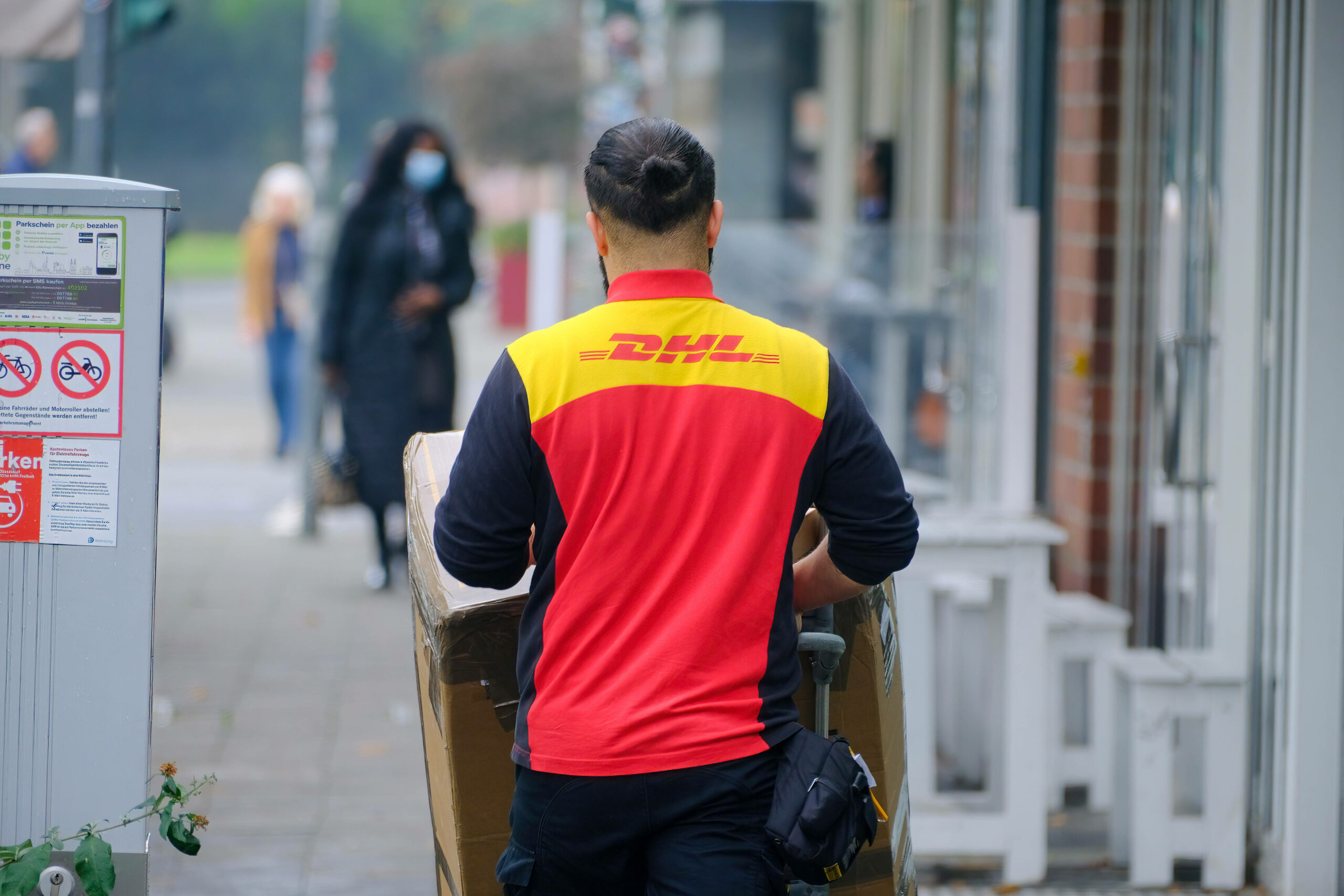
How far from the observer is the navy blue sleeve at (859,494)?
96.9 inches

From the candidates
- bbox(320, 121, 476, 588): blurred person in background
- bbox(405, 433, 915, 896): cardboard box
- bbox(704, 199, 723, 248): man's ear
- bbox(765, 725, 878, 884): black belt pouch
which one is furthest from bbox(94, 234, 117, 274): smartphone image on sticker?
bbox(320, 121, 476, 588): blurred person in background

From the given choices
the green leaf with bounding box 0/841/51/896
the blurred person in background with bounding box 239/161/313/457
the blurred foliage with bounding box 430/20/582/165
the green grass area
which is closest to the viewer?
the green leaf with bounding box 0/841/51/896

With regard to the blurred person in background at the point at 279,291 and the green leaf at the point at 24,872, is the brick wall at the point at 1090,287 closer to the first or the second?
the green leaf at the point at 24,872

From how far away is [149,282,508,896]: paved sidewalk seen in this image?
15.5 feet

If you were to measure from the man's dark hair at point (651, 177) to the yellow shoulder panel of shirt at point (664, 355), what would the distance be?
0.12m

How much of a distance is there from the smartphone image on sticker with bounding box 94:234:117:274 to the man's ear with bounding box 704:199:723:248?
1.14 meters

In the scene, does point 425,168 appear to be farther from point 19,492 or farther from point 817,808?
point 817,808

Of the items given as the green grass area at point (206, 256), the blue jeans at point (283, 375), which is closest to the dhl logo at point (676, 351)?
the blue jeans at point (283, 375)

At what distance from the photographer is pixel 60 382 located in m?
3.08

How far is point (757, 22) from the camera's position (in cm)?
1271

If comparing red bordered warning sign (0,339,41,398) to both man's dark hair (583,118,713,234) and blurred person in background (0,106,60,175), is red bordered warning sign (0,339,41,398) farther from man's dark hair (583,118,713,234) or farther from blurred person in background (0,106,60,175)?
blurred person in background (0,106,60,175)

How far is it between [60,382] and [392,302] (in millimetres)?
4830

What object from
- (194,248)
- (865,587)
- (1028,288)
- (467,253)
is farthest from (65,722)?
(194,248)

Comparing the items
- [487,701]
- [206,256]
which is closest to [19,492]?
[487,701]
